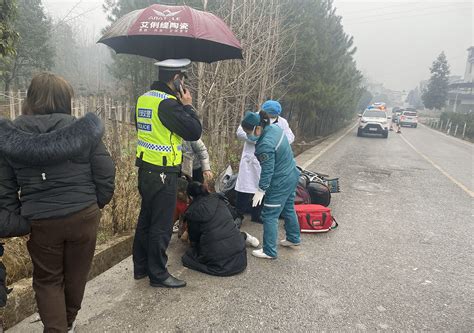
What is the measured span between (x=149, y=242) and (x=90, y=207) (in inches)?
37.3

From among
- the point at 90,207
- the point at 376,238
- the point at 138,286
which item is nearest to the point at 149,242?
the point at 138,286

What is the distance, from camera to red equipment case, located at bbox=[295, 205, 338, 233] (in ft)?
15.8

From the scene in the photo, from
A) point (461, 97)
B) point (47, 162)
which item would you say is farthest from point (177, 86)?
point (461, 97)

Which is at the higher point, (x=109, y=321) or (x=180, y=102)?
(x=180, y=102)

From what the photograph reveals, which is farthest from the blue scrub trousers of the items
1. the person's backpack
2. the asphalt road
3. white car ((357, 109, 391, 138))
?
white car ((357, 109, 391, 138))

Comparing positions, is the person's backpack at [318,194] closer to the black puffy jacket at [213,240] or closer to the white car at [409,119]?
the black puffy jacket at [213,240]

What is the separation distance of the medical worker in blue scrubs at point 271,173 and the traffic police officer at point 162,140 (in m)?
1.01

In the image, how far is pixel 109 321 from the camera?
2703 mm

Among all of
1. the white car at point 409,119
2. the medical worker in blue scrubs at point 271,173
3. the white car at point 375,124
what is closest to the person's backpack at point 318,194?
the medical worker in blue scrubs at point 271,173

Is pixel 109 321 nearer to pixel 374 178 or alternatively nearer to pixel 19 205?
pixel 19 205

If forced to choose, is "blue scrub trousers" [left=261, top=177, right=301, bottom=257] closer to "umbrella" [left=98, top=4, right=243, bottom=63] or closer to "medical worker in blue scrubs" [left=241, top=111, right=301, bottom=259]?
"medical worker in blue scrubs" [left=241, top=111, right=301, bottom=259]

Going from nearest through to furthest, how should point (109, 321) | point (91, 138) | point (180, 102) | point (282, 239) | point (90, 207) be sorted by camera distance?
point (91, 138) < point (90, 207) < point (109, 321) < point (180, 102) < point (282, 239)

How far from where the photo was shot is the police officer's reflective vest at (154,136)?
286cm

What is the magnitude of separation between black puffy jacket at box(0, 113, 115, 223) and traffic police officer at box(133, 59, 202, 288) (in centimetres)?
71
